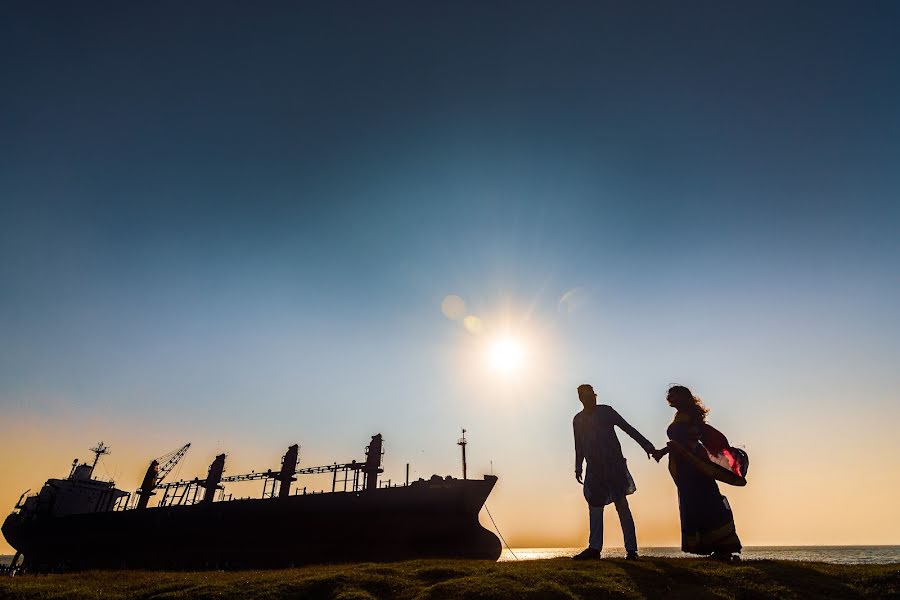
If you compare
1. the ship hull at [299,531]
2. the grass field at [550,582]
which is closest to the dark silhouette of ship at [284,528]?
the ship hull at [299,531]

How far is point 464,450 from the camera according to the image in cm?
3195

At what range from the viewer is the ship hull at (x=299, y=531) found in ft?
80.4

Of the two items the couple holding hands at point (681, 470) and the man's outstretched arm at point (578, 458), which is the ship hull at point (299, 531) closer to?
the man's outstretched arm at point (578, 458)

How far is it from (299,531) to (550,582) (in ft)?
84.0

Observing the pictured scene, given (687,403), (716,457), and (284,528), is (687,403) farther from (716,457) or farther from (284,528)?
(284,528)

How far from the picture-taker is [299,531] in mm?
27656

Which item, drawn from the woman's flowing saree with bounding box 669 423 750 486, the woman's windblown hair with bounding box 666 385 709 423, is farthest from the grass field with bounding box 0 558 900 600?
the woman's windblown hair with bounding box 666 385 709 423

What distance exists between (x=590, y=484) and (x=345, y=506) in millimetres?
22291

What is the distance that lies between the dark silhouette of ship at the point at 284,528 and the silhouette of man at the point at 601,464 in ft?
57.3

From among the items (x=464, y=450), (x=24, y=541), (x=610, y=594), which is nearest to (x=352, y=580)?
(x=610, y=594)

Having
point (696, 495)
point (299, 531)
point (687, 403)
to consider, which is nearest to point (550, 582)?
point (696, 495)

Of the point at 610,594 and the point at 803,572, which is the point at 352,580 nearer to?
the point at 610,594

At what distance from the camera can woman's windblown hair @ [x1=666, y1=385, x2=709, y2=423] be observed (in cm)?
859

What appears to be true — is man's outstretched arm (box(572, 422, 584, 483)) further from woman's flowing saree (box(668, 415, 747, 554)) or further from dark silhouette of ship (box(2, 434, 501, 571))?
dark silhouette of ship (box(2, 434, 501, 571))
